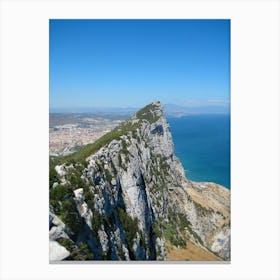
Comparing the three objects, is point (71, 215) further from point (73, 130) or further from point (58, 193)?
point (73, 130)

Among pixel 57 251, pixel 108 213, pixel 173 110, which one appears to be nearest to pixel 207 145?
pixel 173 110

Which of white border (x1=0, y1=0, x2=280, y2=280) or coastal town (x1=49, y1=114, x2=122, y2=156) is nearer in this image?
white border (x1=0, y1=0, x2=280, y2=280)

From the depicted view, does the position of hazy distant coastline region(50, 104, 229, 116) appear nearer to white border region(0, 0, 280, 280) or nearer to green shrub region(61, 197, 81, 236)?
white border region(0, 0, 280, 280)

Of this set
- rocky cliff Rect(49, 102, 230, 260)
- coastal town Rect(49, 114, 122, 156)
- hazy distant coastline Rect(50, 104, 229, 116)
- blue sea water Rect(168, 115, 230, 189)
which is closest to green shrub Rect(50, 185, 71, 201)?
rocky cliff Rect(49, 102, 230, 260)

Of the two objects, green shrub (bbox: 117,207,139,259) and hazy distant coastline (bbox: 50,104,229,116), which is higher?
hazy distant coastline (bbox: 50,104,229,116)
